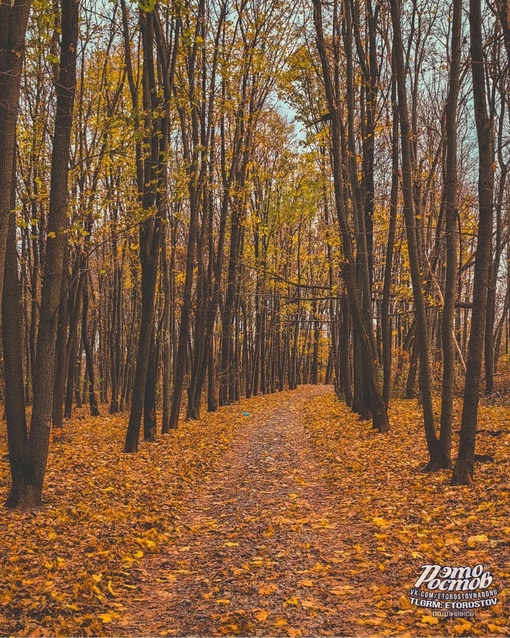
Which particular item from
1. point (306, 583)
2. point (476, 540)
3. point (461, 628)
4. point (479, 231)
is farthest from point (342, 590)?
point (479, 231)

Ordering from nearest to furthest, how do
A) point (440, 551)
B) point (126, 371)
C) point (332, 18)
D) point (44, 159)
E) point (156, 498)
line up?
point (440, 551) → point (156, 498) → point (44, 159) → point (332, 18) → point (126, 371)

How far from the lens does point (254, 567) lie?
559 cm

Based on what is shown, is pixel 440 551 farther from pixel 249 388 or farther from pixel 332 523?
pixel 249 388

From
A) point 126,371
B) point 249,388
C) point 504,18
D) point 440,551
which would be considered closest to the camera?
point 440,551

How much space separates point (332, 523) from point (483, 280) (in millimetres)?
4020

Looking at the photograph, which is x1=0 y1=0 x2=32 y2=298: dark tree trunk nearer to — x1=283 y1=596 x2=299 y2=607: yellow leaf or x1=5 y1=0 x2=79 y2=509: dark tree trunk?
x1=5 y1=0 x2=79 y2=509: dark tree trunk

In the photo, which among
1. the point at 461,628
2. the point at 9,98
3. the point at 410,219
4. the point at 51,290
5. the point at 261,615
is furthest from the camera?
the point at 410,219

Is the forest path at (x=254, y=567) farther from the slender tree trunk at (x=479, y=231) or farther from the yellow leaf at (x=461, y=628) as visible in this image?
the slender tree trunk at (x=479, y=231)

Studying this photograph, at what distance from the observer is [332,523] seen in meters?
7.17

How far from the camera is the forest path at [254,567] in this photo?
453 cm

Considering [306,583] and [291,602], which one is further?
[306,583]

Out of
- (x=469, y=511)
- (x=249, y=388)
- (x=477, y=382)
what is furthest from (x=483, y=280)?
(x=249, y=388)

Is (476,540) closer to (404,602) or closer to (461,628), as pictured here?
(404,602)

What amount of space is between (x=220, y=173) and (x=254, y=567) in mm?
18274
